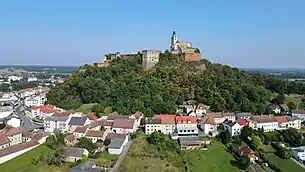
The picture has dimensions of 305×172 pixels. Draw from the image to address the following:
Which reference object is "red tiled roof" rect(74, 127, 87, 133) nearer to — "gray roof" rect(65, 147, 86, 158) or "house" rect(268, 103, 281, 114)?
"gray roof" rect(65, 147, 86, 158)

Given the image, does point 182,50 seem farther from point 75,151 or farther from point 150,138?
point 75,151

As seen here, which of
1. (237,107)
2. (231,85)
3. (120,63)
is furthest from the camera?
(120,63)

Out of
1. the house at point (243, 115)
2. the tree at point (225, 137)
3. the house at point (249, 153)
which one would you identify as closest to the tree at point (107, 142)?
the tree at point (225, 137)

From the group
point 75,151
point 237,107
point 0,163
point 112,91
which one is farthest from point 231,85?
point 0,163

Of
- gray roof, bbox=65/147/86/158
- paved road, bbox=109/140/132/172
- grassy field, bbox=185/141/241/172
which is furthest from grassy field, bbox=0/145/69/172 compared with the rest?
grassy field, bbox=185/141/241/172

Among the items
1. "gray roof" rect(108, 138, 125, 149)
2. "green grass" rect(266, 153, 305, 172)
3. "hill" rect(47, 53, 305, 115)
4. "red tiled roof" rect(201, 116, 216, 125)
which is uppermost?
"hill" rect(47, 53, 305, 115)

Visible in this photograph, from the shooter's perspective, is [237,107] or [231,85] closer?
[237,107]

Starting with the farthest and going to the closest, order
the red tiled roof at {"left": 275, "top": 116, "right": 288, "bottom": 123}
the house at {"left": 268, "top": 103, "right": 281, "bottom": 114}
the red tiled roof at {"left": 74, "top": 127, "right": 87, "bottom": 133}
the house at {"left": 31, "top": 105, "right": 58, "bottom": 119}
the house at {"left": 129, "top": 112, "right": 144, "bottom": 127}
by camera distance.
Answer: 1. the house at {"left": 268, "top": 103, "right": 281, "bottom": 114}
2. the house at {"left": 31, "top": 105, "right": 58, "bottom": 119}
3. the red tiled roof at {"left": 275, "top": 116, "right": 288, "bottom": 123}
4. the house at {"left": 129, "top": 112, "right": 144, "bottom": 127}
5. the red tiled roof at {"left": 74, "top": 127, "right": 87, "bottom": 133}
